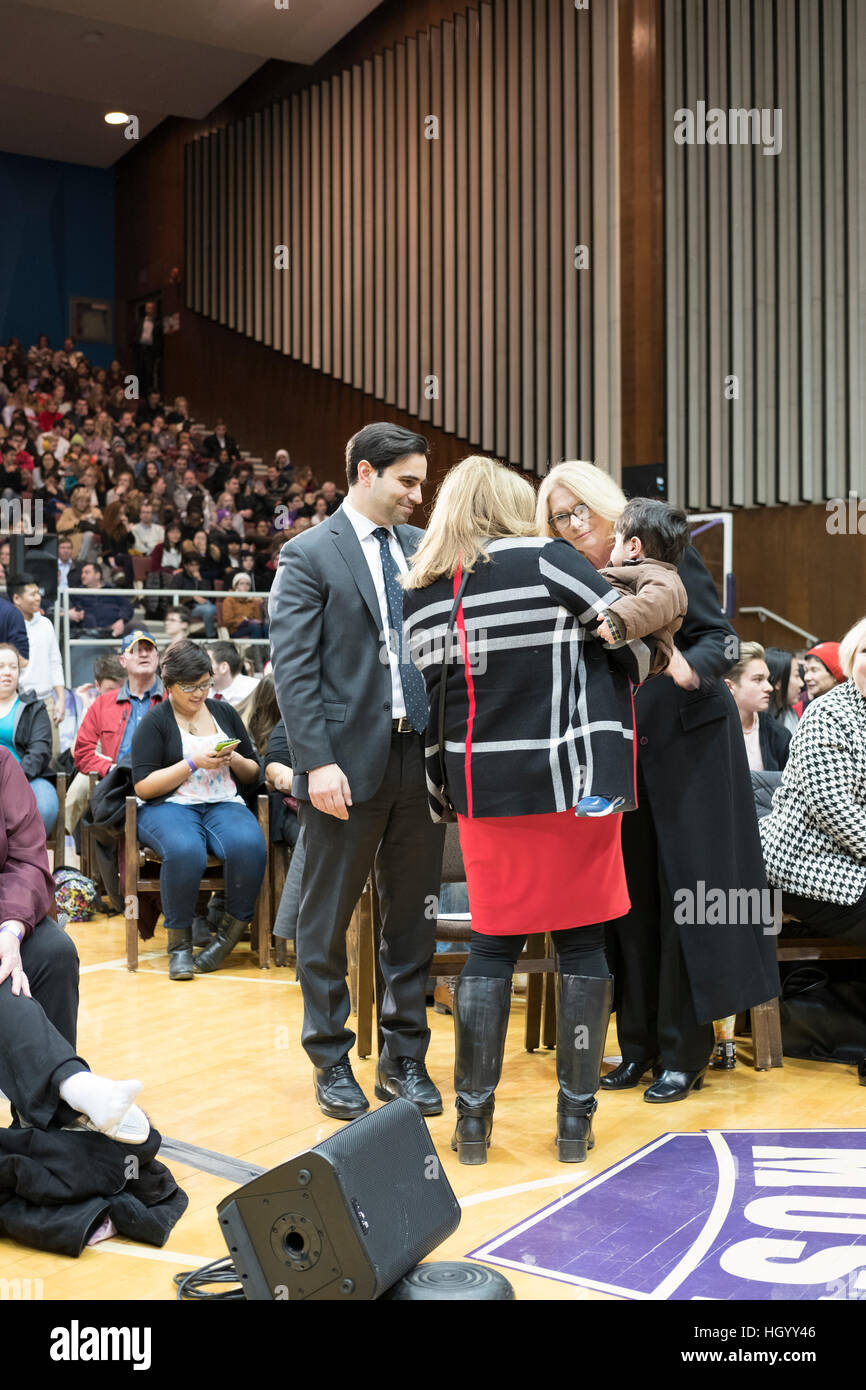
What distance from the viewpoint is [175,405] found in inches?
578

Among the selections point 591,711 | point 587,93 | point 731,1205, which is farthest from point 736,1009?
point 587,93

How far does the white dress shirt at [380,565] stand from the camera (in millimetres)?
2922

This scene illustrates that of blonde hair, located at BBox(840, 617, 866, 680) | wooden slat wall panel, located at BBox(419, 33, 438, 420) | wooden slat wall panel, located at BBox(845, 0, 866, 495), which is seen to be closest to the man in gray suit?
blonde hair, located at BBox(840, 617, 866, 680)

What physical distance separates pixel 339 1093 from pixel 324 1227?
42.8 inches

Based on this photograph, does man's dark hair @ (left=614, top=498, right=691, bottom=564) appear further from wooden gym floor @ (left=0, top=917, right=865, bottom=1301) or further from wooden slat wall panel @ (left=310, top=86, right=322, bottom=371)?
wooden slat wall panel @ (left=310, top=86, right=322, bottom=371)

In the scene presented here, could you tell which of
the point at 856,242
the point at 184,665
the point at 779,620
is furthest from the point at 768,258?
the point at 184,665

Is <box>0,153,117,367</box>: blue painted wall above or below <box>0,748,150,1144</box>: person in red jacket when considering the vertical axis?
above

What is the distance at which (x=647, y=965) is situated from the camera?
3.12m

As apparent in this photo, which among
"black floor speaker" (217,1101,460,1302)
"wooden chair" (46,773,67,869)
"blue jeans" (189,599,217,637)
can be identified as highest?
"blue jeans" (189,599,217,637)

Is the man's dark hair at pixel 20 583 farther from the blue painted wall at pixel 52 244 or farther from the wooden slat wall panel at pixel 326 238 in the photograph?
the blue painted wall at pixel 52 244

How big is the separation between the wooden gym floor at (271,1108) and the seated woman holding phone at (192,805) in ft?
0.93

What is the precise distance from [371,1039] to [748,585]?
6485mm

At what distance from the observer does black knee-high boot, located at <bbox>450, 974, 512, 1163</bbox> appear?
2.54m

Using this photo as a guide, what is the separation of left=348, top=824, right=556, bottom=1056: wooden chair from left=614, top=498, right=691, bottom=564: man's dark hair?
958 mm
